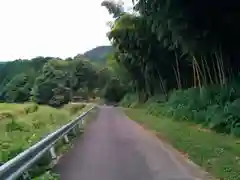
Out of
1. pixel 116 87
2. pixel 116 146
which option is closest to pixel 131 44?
pixel 116 146

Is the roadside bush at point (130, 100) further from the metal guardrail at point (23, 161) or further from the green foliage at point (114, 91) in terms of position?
the metal guardrail at point (23, 161)

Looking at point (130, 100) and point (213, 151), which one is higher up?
point (130, 100)

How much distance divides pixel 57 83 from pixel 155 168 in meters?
78.8

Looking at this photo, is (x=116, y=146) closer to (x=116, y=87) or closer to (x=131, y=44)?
(x=131, y=44)

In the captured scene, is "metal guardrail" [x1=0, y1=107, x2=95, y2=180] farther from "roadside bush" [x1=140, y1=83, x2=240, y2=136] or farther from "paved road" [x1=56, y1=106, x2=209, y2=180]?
"roadside bush" [x1=140, y1=83, x2=240, y2=136]

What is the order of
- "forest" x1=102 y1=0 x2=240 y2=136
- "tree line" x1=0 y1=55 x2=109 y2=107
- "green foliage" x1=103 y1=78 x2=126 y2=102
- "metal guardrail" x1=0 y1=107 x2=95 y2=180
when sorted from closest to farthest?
"metal guardrail" x1=0 y1=107 x2=95 y2=180
"forest" x1=102 y1=0 x2=240 y2=136
"tree line" x1=0 y1=55 x2=109 y2=107
"green foliage" x1=103 y1=78 x2=126 y2=102

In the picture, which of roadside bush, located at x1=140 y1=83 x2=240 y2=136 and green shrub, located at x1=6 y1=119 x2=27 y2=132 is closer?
roadside bush, located at x1=140 y1=83 x2=240 y2=136

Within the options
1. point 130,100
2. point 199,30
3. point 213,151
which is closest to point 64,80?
point 130,100

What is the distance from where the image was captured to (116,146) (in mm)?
13531

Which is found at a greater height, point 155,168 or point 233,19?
point 233,19

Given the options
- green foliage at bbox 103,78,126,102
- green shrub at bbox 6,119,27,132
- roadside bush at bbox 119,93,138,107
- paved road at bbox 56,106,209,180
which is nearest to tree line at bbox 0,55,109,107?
green foliage at bbox 103,78,126,102

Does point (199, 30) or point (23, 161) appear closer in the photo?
point (23, 161)

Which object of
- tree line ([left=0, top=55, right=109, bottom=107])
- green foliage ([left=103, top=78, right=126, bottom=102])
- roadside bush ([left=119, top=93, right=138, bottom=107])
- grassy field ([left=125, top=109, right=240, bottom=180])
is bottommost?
grassy field ([left=125, top=109, right=240, bottom=180])

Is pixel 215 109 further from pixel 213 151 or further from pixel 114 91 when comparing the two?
pixel 114 91
